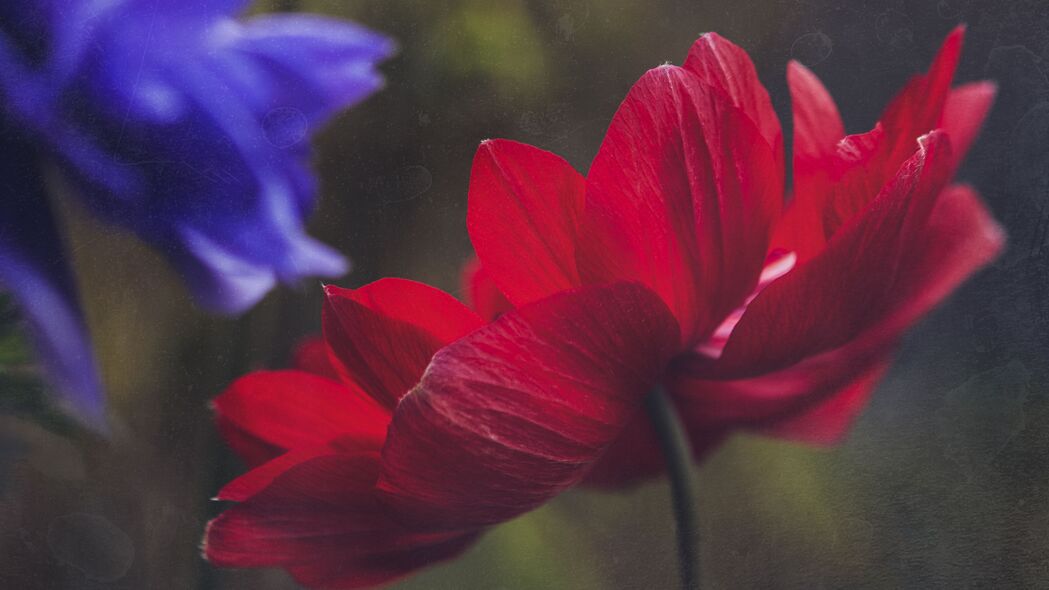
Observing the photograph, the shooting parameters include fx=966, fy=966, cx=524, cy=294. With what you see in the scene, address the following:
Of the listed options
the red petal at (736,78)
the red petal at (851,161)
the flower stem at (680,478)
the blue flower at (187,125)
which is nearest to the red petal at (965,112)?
the red petal at (851,161)

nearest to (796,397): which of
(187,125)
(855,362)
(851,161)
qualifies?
(855,362)

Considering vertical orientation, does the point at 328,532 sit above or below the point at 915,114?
below

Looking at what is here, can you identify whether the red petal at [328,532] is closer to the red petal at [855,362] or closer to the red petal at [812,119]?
the red petal at [855,362]

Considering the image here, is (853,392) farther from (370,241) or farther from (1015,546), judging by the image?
(370,241)

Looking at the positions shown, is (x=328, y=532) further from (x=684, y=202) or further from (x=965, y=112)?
(x=965, y=112)

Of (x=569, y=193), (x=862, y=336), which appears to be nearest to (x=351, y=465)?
(x=569, y=193)
